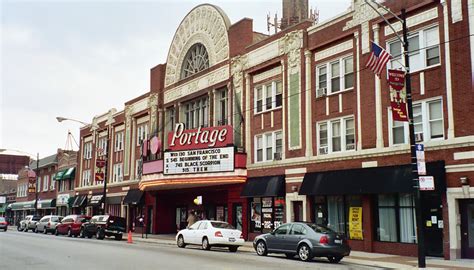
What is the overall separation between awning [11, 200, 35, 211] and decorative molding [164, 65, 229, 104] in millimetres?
39346

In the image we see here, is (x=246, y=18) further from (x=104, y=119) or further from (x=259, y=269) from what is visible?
(x=104, y=119)

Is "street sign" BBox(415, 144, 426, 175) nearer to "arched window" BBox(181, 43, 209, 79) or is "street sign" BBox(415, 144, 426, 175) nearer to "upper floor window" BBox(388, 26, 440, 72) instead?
"upper floor window" BBox(388, 26, 440, 72)

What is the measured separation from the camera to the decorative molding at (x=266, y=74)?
102 feet

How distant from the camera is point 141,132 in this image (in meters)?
46.5


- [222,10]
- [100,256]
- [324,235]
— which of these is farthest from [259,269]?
[222,10]

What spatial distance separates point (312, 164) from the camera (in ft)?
89.7

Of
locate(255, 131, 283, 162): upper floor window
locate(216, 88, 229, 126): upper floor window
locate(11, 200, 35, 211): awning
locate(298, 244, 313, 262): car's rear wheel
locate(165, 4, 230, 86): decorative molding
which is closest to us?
locate(298, 244, 313, 262): car's rear wheel

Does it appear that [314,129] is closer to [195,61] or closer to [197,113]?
[197,113]

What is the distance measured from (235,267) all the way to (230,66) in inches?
830

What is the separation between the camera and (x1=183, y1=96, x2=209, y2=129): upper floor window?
38.0 metres

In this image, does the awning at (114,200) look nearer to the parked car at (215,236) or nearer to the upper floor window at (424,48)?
the parked car at (215,236)

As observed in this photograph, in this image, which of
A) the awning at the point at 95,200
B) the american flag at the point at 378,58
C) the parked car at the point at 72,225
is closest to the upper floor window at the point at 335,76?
the american flag at the point at 378,58

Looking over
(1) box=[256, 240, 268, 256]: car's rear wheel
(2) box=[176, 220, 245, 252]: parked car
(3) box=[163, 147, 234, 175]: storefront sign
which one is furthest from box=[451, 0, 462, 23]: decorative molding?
(3) box=[163, 147, 234, 175]: storefront sign

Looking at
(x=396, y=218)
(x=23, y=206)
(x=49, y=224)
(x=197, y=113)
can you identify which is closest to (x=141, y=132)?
(x=197, y=113)
